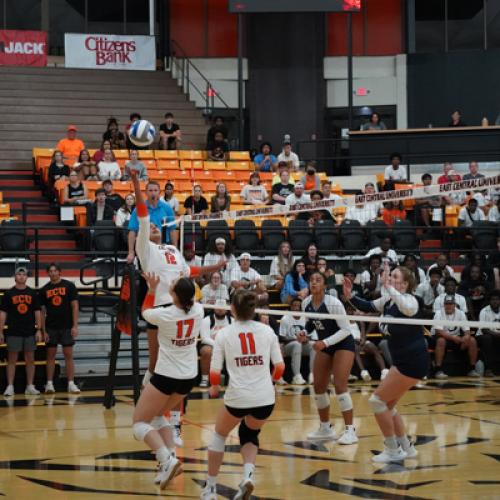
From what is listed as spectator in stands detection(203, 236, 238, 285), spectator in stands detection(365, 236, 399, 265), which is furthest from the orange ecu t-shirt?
spectator in stands detection(365, 236, 399, 265)

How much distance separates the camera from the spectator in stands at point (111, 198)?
18844 mm

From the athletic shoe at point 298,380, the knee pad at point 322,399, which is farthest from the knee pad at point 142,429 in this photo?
the athletic shoe at point 298,380

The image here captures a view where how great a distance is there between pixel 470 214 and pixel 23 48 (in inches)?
544

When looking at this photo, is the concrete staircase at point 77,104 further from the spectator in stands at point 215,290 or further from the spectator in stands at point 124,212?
the spectator in stands at point 215,290

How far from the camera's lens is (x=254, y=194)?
20562 millimetres

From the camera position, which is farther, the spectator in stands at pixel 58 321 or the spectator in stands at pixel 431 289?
the spectator in stands at pixel 431 289

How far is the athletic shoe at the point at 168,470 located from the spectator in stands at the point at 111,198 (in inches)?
425

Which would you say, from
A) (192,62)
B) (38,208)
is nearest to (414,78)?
(192,62)

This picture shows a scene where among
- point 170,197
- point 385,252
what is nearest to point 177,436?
point 385,252

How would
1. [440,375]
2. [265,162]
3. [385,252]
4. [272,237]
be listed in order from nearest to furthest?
[440,375] < [385,252] < [272,237] < [265,162]

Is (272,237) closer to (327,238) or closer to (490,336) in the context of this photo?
(327,238)

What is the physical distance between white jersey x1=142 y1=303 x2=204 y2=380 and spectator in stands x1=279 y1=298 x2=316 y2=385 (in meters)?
7.46

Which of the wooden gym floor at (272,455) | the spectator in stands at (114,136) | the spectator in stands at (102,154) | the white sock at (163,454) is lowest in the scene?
the wooden gym floor at (272,455)

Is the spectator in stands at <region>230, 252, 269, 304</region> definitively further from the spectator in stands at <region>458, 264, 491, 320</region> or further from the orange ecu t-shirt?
the orange ecu t-shirt
